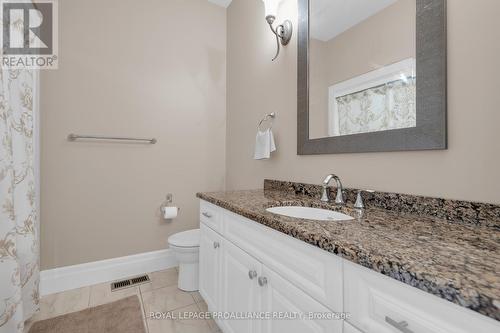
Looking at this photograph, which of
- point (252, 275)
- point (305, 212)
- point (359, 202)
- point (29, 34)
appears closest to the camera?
point (252, 275)

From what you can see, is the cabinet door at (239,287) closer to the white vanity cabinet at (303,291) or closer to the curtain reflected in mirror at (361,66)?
the white vanity cabinet at (303,291)

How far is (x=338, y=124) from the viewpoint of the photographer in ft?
4.17

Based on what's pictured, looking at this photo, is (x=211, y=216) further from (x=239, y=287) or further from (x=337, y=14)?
(x=337, y=14)

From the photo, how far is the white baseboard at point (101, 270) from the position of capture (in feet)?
5.77

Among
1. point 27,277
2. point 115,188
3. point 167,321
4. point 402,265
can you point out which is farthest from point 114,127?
point 402,265

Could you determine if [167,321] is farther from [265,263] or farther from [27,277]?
[265,263]

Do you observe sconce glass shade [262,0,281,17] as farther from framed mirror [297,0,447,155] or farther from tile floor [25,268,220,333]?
tile floor [25,268,220,333]

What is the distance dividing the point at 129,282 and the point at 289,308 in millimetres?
1661

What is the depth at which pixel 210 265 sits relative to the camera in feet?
4.58

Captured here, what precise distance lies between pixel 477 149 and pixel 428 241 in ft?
1.38

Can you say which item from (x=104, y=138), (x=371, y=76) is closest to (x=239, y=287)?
(x=371, y=76)

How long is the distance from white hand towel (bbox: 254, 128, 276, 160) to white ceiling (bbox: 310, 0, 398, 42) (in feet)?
2.22

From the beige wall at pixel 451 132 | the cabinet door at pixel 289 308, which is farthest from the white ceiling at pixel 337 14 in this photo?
the cabinet door at pixel 289 308

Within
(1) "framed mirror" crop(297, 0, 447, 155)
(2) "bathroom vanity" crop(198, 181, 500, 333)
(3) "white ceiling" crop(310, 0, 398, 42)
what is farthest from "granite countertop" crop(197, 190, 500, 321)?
(3) "white ceiling" crop(310, 0, 398, 42)
